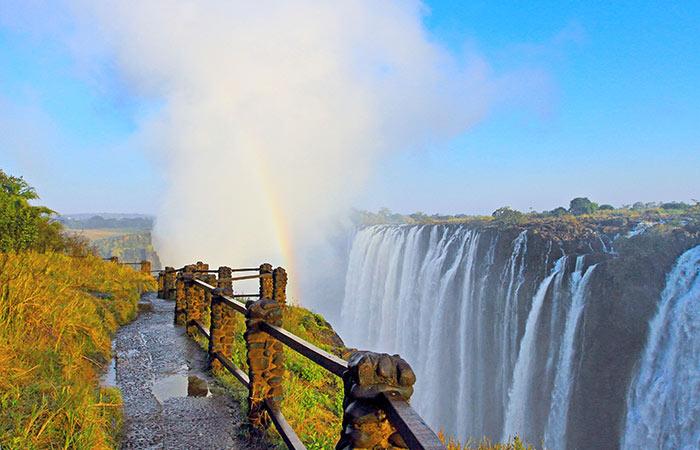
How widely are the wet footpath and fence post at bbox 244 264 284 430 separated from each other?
264 millimetres

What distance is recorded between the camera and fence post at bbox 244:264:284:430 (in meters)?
4.08

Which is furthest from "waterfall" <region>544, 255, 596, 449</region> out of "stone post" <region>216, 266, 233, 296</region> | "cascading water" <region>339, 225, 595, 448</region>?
"stone post" <region>216, 266, 233, 296</region>

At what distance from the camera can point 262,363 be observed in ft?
13.6

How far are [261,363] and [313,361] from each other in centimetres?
85

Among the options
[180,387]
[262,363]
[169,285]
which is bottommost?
[169,285]

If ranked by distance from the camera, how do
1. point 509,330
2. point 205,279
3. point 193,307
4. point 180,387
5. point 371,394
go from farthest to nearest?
point 509,330, point 205,279, point 193,307, point 180,387, point 371,394

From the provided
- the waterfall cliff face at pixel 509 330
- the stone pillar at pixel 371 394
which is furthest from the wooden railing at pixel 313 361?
the waterfall cliff face at pixel 509 330

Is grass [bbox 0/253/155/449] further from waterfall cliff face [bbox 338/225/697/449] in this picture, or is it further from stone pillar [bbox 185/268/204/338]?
waterfall cliff face [bbox 338/225/697/449]

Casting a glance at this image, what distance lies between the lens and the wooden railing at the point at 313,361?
198cm

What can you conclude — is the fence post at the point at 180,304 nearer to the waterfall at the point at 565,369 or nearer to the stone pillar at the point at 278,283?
the stone pillar at the point at 278,283

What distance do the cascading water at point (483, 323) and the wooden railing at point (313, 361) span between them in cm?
1310

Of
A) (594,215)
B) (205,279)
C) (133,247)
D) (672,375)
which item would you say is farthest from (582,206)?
(133,247)

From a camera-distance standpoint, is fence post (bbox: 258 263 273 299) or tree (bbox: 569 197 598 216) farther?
tree (bbox: 569 197 598 216)

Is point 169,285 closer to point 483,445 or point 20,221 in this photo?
point 20,221
